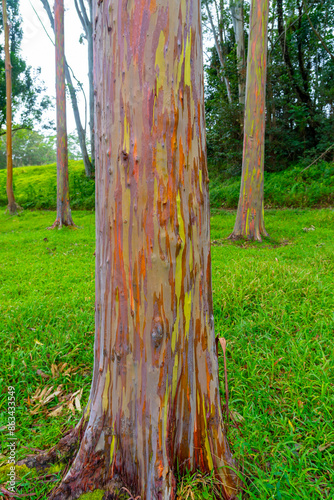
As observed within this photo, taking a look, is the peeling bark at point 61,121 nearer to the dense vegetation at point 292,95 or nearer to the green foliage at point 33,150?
the dense vegetation at point 292,95

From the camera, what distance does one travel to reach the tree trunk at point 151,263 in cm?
124

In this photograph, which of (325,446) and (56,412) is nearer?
(325,446)

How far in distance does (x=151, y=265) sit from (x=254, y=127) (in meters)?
6.79

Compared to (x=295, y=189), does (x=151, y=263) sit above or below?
below

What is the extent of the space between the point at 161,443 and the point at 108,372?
40 centimetres

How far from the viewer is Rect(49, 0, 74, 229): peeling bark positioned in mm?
9484

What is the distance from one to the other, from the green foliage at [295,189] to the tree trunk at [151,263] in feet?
33.8

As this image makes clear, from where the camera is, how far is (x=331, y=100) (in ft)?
42.5

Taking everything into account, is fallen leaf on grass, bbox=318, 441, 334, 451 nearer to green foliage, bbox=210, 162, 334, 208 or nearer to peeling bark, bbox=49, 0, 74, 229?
peeling bark, bbox=49, 0, 74, 229

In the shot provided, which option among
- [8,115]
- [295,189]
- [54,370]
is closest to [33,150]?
[8,115]

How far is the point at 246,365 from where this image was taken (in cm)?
244

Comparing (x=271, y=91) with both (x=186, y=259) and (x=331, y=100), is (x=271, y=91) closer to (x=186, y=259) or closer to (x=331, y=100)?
(x=331, y=100)

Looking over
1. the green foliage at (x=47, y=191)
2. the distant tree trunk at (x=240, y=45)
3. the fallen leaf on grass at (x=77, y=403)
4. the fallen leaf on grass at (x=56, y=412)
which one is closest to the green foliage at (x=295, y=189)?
the distant tree trunk at (x=240, y=45)

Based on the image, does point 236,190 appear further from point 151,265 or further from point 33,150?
point 33,150
